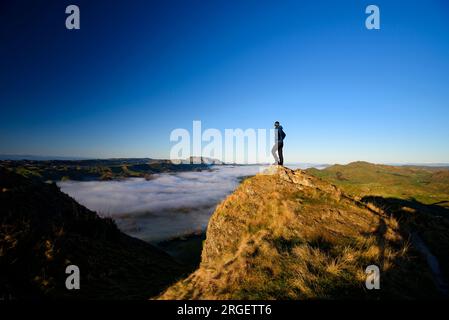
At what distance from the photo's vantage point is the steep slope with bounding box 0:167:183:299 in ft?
34.2

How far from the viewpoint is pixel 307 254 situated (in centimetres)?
798

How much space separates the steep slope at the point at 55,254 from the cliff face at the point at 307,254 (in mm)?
5004

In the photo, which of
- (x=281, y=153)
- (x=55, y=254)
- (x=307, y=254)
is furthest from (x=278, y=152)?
(x=55, y=254)

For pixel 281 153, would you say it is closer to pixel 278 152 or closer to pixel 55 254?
pixel 278 152

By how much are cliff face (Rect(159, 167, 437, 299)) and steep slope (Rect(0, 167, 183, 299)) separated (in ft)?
16.4

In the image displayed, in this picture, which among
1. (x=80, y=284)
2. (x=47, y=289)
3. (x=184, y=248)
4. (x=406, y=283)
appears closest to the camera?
(x=406, y=283)

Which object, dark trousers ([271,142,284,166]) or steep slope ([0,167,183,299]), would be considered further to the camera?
dark trousers ([271,142,284,166])

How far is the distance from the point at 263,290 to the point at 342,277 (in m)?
2.51

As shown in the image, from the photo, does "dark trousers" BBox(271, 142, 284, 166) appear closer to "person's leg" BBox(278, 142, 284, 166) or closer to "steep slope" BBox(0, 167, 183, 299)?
"person's leg" BBox(278, 142, 284, 166)

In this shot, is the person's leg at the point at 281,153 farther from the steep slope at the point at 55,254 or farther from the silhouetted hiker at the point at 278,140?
the steep slope at the point at 55,254

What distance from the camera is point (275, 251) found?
827cm

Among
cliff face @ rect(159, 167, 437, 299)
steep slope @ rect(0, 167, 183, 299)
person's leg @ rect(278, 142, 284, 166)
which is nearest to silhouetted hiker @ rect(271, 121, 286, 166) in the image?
person's leg @ rect(278, 142, 284, 166)
